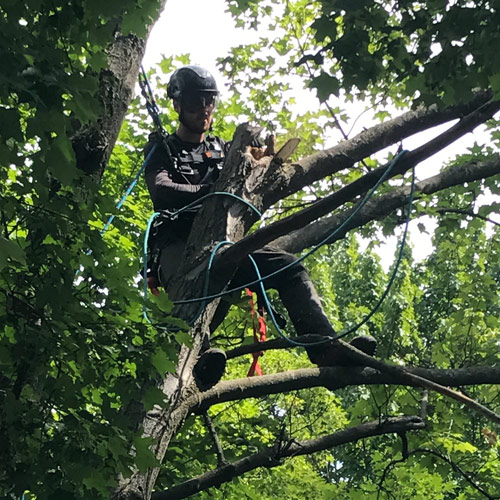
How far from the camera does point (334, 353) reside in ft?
12.7

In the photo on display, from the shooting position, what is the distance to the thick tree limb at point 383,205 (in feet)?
14.5

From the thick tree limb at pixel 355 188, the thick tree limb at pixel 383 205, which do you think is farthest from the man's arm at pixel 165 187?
the thick tree limb at pixel 355 188

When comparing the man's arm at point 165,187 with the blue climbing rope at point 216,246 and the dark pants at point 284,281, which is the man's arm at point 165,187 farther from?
the dark pants at point 284,281

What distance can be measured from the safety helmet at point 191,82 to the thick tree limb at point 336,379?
6.05ft

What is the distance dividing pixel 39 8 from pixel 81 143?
926 mm

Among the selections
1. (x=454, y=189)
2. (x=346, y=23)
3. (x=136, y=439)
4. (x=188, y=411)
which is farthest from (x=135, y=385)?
(x=454, y=189)

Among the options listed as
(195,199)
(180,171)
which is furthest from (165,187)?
(180,171)

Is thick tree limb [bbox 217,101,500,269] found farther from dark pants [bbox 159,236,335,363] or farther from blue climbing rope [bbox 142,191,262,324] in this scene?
dark pants [bbox 159,236,335,363]

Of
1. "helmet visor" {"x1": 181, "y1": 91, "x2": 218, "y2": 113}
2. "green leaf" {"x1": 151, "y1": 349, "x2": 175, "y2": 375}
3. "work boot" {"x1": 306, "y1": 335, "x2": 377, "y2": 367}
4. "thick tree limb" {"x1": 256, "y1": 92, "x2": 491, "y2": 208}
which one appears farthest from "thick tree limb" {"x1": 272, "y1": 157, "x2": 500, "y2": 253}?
"green leaf" {"x1": 151, "y1": 349, "x2": 175, "y2": 375}

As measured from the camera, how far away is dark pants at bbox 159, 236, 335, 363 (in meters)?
4.08

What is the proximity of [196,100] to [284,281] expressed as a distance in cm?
127

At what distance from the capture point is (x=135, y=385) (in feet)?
9.28

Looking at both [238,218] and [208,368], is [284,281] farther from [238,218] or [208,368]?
[208,368]

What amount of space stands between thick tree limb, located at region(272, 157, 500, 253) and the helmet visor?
0.96 m
